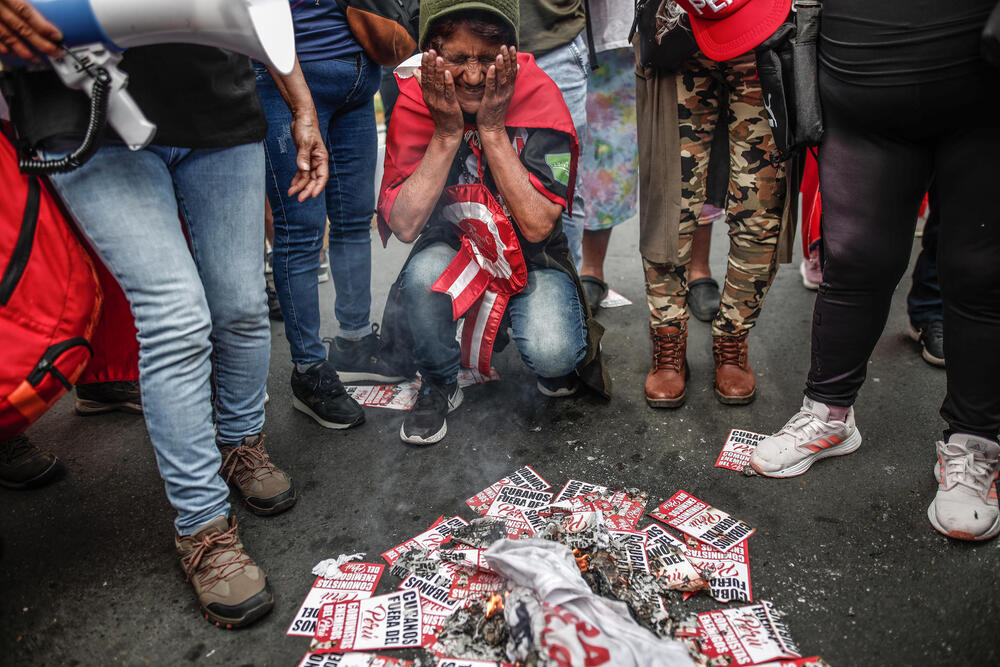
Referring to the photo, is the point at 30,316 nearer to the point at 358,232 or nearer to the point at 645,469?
the point at 358,232

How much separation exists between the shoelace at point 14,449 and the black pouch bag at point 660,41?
2.58 metres

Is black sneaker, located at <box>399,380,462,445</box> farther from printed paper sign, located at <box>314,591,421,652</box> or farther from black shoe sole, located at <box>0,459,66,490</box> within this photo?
black shoe sole, located at <box>0,459,66,490</box>

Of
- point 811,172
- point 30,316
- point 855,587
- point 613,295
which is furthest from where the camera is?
point 613,295

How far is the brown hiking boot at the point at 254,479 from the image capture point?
2055mm

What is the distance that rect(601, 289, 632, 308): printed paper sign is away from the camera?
140 inches

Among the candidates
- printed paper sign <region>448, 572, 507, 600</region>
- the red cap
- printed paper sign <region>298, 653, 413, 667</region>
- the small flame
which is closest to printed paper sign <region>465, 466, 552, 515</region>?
printed paper sign <region>448, 572, 507, 600</region>

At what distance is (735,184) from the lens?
2291mm

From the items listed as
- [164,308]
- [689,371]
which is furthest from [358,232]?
[689,371]

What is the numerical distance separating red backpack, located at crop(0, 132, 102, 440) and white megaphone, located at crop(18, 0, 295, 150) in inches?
12.6

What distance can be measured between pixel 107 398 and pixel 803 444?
2743 mm

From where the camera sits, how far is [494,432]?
8.05 ft

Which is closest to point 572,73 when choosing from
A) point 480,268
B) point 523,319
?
point 480,268

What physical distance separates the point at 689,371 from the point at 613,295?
954 millimetres

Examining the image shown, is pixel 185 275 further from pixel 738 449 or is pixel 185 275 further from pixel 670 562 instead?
pixel 738 449
